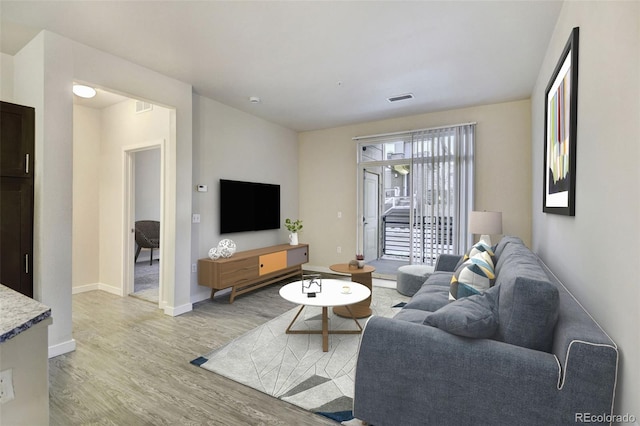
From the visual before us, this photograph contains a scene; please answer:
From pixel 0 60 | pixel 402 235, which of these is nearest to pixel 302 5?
pixel 0 60

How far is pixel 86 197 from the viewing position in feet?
14.7

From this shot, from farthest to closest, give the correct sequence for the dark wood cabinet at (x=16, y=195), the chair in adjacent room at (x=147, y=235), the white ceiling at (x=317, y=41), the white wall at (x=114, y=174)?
the chair in adjacent room at (x=147, y=235), the white wall at (x=114, y=174), the dark wood cabinet at (x=16, y=195), the white ceiling at (x=317, y=41)

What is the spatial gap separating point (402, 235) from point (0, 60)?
6799 mm

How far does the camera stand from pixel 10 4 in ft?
7.25

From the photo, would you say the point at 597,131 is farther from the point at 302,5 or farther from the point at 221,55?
the point at 221,55

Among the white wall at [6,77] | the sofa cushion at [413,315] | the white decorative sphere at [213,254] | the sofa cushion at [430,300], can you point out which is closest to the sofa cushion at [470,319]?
the sofa cushion at [413,315]

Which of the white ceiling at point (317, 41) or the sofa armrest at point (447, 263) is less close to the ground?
the white ceiling at point (317, 41)

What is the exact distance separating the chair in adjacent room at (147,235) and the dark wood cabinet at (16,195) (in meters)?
3.86

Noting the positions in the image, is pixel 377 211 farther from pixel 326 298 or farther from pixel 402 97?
pixel 326 298

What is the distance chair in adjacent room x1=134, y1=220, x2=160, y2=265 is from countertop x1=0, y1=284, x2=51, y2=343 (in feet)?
17.6

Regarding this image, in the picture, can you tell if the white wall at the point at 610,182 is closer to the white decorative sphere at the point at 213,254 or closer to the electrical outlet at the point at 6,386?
the electrical outlet at the point at 6,386

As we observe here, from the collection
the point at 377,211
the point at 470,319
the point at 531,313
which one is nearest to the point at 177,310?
the point at 470,319

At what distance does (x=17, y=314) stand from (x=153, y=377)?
1367mm

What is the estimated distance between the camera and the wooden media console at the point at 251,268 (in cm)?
385
